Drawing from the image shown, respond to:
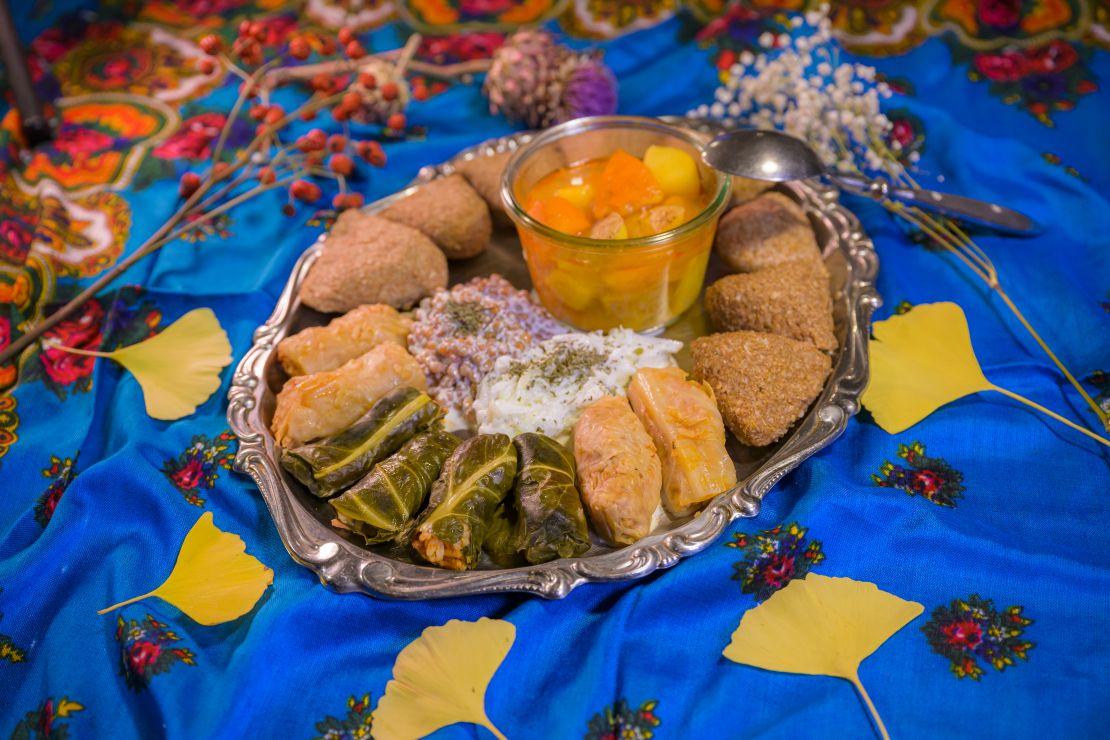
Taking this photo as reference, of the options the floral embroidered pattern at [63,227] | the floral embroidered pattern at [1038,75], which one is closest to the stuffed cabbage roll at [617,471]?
the floral embroidered pattern at [63,227]

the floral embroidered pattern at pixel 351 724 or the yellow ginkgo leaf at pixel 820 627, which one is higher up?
the yellow ginkgo leaf at pixel 820 627

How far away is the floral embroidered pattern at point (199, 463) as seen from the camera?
304 cm

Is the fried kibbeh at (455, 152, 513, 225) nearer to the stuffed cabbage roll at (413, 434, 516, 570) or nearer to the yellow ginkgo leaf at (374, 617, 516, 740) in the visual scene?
the stuffed cabbage roll at (413, 434, 516, 570)

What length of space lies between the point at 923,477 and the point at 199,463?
100 inches

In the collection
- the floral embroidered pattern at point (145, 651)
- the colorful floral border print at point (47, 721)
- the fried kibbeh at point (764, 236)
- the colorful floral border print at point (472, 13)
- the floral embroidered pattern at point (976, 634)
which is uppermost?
the colorful floral border print at point (472, 13)

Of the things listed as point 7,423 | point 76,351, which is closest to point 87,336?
point 76,351

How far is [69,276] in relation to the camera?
3.89 metres

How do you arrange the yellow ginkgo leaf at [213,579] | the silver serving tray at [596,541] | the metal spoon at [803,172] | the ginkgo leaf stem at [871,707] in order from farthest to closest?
the metal spoon at [803,172] → the yellow ginkgo leaf at [213,579] → the silver serving tray at [596,541] → the ginkgo leaf stem at [871,707]

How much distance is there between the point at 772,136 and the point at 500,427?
1.68 meters

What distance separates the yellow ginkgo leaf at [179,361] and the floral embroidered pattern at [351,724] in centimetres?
143

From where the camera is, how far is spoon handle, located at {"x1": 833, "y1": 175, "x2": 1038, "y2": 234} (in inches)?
143

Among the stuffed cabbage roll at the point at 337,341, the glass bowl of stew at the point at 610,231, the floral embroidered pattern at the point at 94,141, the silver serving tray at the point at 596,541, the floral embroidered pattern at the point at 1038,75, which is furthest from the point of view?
the floral embroidered pattern at the point at 94,141

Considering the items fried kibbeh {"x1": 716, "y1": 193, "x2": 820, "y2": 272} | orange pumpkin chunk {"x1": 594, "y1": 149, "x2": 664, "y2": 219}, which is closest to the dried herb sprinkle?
orange pumpkin chunk {"x1": 594, "y1": 149, "x2": 664, "y2": 219}

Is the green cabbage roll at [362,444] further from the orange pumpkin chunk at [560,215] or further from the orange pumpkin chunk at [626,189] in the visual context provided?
the orange pumpkin chunk at [626,189]
